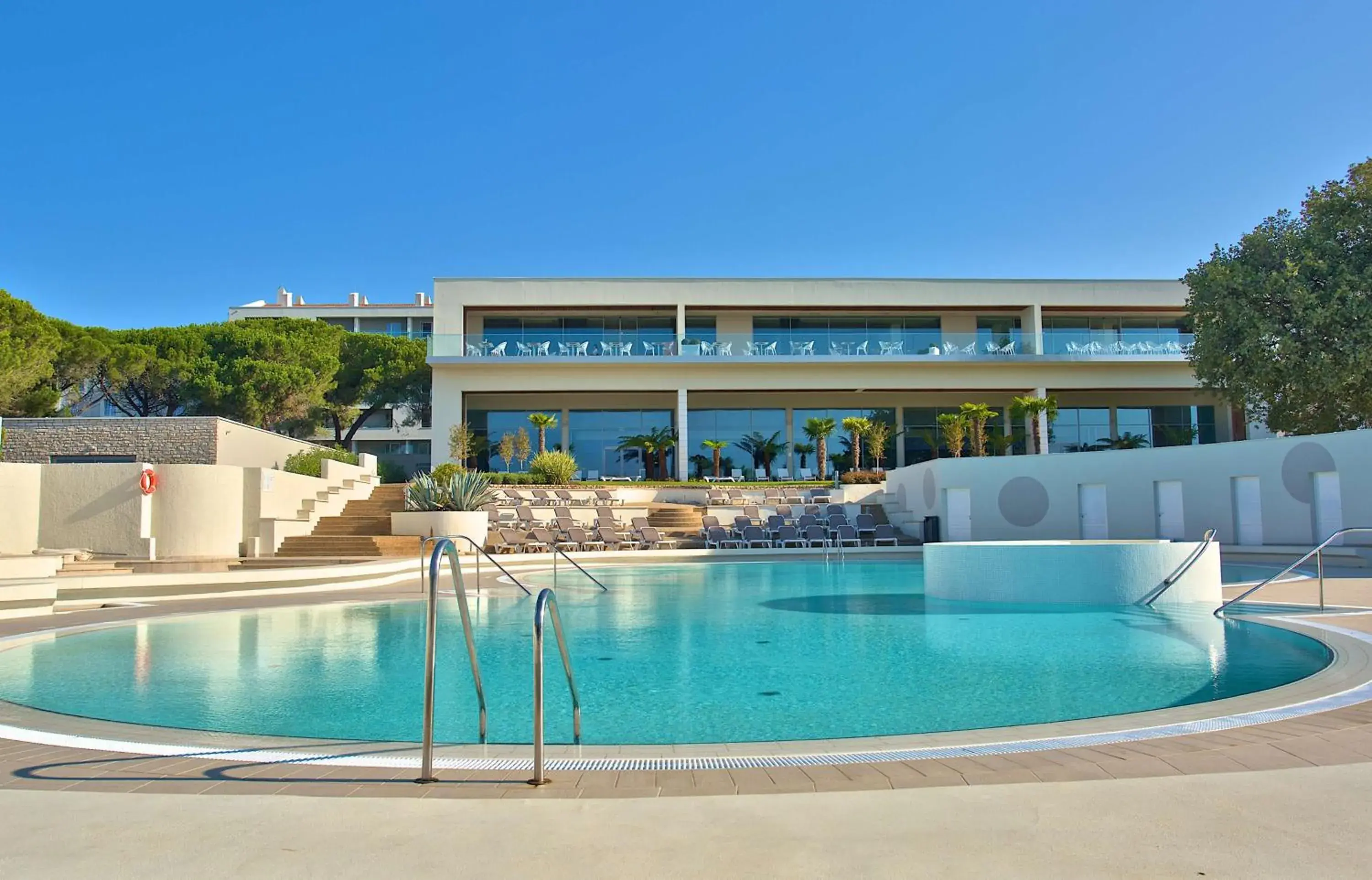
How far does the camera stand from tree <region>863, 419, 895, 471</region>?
104 ft

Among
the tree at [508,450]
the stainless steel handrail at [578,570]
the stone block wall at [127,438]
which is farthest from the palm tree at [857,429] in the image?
the stone block wall at [127,438]

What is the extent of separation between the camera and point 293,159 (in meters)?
22.0

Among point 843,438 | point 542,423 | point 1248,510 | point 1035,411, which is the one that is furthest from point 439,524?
point 1035,411

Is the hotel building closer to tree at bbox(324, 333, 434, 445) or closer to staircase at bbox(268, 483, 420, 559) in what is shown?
tree at bbox(324, 333, 434, 445)

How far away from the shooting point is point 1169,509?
1894cm

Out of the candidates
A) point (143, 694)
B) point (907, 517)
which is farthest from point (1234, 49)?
point (143, 694)

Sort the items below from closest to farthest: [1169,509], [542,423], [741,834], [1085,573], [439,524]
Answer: [741,834]
[1085,573]
[1169,509]
[439,524]
[542,423]

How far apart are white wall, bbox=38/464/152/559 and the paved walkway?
15.0 metres

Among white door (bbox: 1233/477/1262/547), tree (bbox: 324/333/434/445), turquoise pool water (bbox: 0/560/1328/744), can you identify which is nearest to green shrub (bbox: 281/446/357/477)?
turquoise pool water (bbox: 0/560/1328/744)

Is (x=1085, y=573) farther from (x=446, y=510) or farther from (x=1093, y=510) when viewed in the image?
(x=446, y=510)

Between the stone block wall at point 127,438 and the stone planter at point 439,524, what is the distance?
5641 millimetres

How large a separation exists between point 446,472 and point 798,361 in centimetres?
1379

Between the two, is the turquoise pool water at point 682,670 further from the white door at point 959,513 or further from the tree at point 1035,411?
the tree at point 1035,411

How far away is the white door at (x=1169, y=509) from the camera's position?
1870 cm
